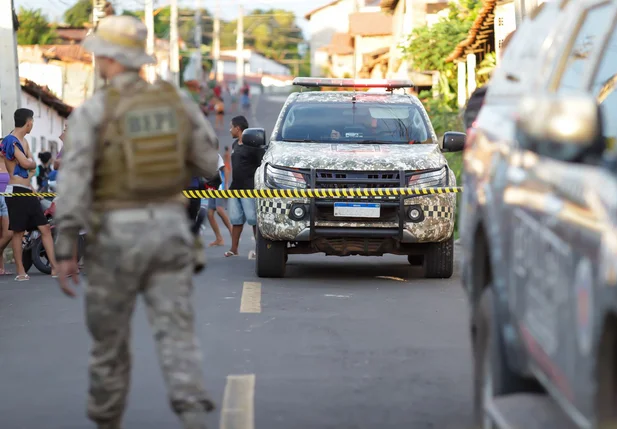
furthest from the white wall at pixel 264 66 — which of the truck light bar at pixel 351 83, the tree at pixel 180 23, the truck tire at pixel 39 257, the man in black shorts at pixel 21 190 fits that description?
the man in black shorts at pixel 21 190

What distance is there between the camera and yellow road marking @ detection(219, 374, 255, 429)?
6.72 m

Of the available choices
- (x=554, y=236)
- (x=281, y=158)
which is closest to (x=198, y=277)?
(x=281, y=158)

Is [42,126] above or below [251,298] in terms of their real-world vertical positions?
below

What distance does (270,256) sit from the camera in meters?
13.6

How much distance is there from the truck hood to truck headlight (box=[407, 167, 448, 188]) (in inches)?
2.7

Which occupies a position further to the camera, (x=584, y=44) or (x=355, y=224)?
(x=355, y=224)

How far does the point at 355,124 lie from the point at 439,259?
1.71 meters

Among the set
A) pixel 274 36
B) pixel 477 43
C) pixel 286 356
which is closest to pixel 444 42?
pixel 477 43

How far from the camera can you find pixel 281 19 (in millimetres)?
169875

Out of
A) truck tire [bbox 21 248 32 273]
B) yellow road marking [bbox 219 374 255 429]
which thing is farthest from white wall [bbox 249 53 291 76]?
yellow road marking [bbox 219 374 255 429]

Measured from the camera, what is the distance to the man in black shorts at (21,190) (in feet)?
47.1

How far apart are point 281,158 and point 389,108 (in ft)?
5.64

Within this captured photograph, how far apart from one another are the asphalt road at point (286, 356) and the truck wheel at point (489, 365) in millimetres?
960

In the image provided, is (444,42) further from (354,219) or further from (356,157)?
(354,219)
